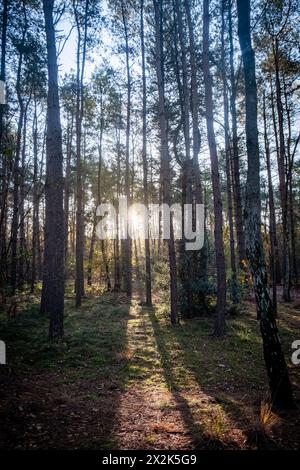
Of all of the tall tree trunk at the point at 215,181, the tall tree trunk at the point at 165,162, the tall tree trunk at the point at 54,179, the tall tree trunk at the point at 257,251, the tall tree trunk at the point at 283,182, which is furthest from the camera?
the tall tree trunk at the point at 283,182

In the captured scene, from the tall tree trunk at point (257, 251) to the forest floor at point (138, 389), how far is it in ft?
1.57

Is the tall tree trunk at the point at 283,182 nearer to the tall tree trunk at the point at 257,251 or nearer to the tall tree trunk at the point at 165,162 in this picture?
the tall tree trunk at the point at 165,162

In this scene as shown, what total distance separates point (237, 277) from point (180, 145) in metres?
7.41

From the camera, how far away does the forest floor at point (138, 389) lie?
4.09m

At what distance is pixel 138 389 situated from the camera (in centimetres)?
600

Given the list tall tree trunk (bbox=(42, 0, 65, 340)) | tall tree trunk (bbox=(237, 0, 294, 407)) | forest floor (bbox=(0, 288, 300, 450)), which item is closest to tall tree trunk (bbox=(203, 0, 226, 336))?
forest floor (bbox=(0, 288, 300, 450))

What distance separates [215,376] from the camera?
22.0 feet

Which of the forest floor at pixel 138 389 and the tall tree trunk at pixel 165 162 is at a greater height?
the tall tree trunk at pixel 165 162

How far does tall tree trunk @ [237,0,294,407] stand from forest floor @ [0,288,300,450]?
1.57 ft

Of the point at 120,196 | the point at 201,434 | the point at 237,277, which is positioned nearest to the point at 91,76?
the point at 120,196

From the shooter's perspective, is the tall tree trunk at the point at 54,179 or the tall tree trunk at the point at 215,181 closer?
the tall tree trunk at the point at 54,179

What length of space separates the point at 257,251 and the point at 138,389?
11.8 ft

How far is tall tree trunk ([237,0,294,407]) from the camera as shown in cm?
488

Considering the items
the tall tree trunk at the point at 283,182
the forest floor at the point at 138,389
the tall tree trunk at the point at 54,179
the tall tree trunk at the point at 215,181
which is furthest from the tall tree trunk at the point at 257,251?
the tall tree trunk at the point at 283,182
